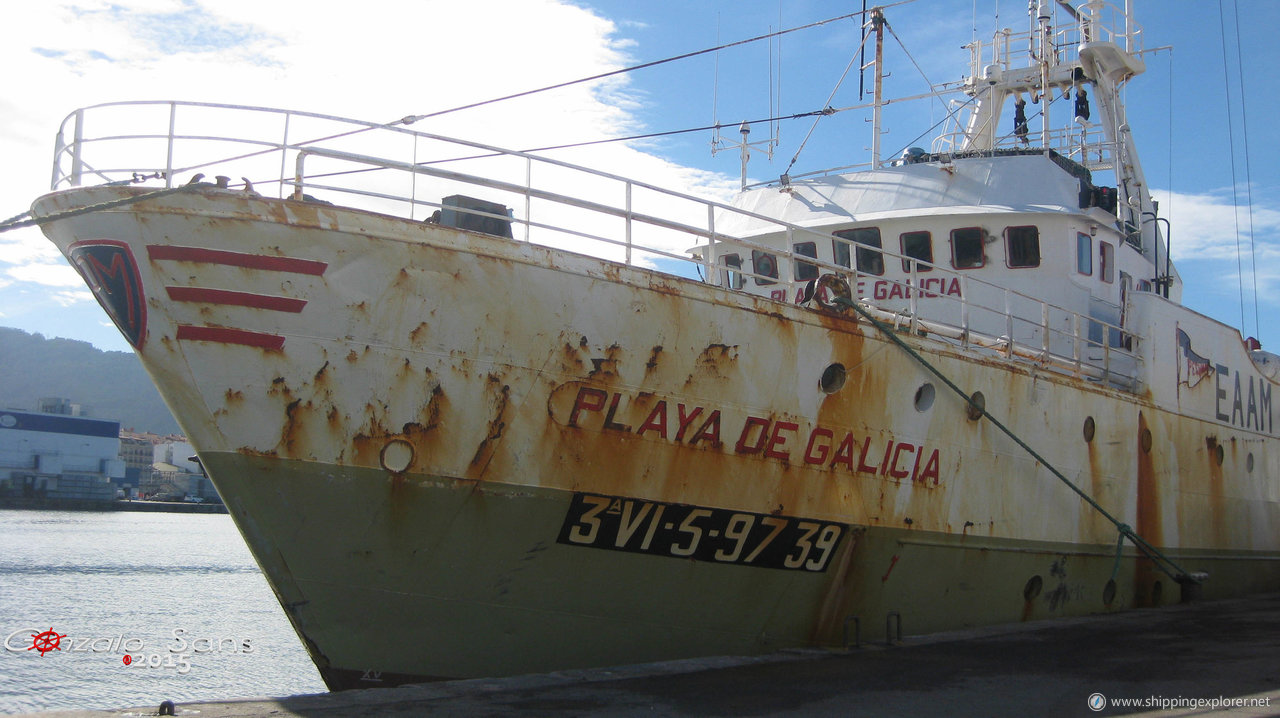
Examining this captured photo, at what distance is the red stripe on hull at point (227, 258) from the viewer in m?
6.38

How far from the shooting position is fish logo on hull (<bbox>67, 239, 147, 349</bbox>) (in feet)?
21.1

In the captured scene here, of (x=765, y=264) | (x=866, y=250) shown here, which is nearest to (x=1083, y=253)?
(x=866, y=250)

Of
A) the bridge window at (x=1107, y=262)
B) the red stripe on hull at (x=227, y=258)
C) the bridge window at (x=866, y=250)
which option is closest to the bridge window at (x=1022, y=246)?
the bridge window at (x=1107, y=262)

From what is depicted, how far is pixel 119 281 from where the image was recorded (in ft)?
21.3

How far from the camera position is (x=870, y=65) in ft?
49.0

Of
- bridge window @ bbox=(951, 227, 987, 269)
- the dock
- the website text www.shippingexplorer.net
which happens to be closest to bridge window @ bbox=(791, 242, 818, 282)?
bridge window @ bbox=(951, 227, 987, 269)

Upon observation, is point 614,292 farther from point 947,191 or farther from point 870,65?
point 870,65

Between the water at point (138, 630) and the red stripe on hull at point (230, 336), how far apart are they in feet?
13.2

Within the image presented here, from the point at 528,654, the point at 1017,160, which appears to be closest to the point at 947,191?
the point at 1017,160

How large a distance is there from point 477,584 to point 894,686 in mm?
3146

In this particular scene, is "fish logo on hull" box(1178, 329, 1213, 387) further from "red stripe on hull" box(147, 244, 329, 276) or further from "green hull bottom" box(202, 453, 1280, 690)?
"red stripe on hull" box(147, 244, 329, 276)

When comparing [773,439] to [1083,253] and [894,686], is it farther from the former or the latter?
[1083,253]

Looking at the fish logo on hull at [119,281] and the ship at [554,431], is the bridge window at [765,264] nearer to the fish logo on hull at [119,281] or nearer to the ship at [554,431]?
the ship at [554,431]

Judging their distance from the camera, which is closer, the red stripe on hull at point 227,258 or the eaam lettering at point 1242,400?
the red stripe on hull at point 227,258
